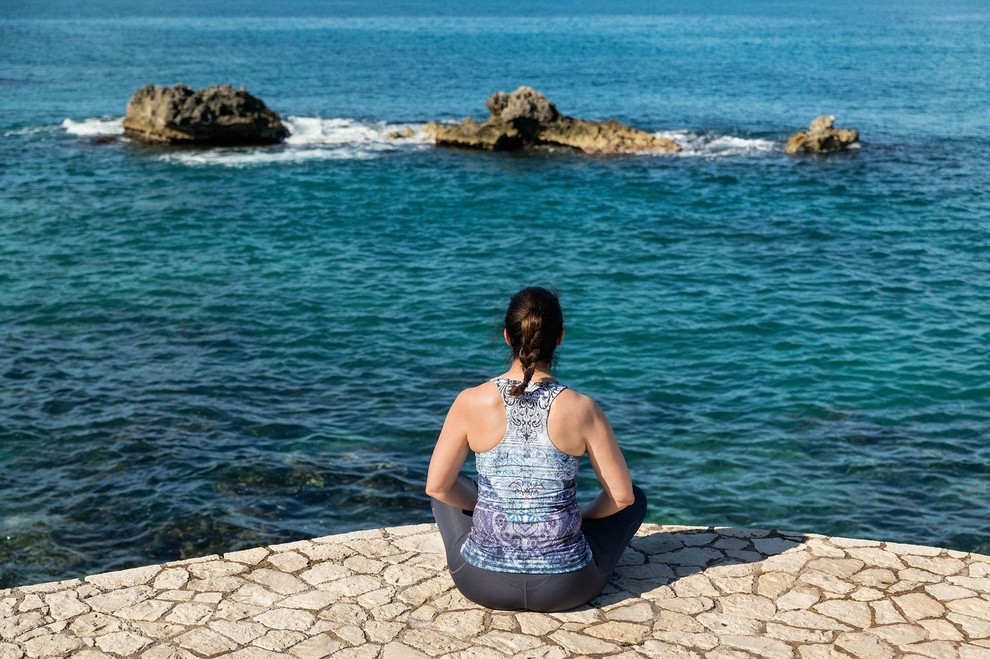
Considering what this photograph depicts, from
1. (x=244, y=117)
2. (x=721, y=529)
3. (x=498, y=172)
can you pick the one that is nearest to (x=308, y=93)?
(x=244, y=117)

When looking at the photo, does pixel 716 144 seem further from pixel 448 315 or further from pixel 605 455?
pixel 605 455

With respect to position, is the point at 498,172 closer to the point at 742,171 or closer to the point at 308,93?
the point at 742,171

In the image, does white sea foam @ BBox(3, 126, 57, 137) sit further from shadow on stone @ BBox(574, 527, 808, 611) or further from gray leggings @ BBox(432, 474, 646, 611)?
gray leggings @ BBox(432, 474, 646, 611)

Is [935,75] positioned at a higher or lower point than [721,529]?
higher

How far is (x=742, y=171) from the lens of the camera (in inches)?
1561

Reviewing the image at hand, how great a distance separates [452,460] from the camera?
8.84 meters

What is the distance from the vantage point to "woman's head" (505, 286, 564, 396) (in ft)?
27.2

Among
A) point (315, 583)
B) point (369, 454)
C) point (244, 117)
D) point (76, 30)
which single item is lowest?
point (369, 454)

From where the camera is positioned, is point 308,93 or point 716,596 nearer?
point 716,596

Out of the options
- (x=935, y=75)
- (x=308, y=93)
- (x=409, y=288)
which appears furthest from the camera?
(x=935, y=75)

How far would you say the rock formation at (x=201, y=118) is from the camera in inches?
1759

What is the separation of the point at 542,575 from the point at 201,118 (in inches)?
1548

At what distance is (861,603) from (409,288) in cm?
1900

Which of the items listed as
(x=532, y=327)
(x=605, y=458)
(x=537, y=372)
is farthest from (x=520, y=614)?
(x=532, y=327)
